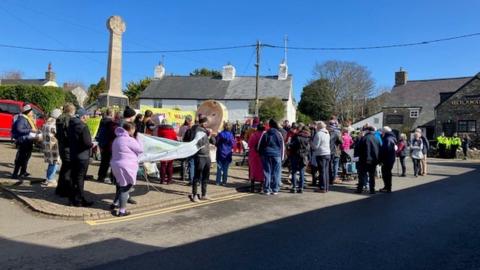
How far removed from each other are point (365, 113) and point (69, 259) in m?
62.2

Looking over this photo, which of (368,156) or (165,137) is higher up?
(165,137)

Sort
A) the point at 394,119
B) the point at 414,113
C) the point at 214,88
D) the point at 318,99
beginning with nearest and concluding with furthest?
the point at 414,113 < the point at 394,119 < the point at 214,88 < the point at 318,99

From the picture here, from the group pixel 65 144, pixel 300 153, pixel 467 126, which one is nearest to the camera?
pixel 65 144

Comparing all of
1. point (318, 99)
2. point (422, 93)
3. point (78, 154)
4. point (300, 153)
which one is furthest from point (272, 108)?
point (78, 154)

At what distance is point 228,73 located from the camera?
60.8m

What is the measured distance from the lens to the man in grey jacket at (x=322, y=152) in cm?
1127

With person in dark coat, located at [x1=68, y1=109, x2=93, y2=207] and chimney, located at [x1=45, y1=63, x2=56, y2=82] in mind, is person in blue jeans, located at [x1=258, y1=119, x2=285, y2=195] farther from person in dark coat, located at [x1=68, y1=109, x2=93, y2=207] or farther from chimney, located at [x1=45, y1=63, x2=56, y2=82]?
chimney, located at [x1=45, y1=63, x2=56, y2=82]

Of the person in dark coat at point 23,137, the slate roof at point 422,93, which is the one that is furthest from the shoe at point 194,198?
the slate roof at point 422,93

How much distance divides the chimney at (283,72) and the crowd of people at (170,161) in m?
46.6

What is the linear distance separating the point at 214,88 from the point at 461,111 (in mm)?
31785

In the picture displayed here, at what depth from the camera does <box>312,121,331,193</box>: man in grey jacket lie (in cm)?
1127

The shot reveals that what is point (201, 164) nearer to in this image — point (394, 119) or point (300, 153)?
point (300, 153)

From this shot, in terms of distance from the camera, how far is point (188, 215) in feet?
26.8

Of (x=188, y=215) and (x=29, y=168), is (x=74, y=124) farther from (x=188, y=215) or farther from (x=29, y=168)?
(x=29, y=168)
